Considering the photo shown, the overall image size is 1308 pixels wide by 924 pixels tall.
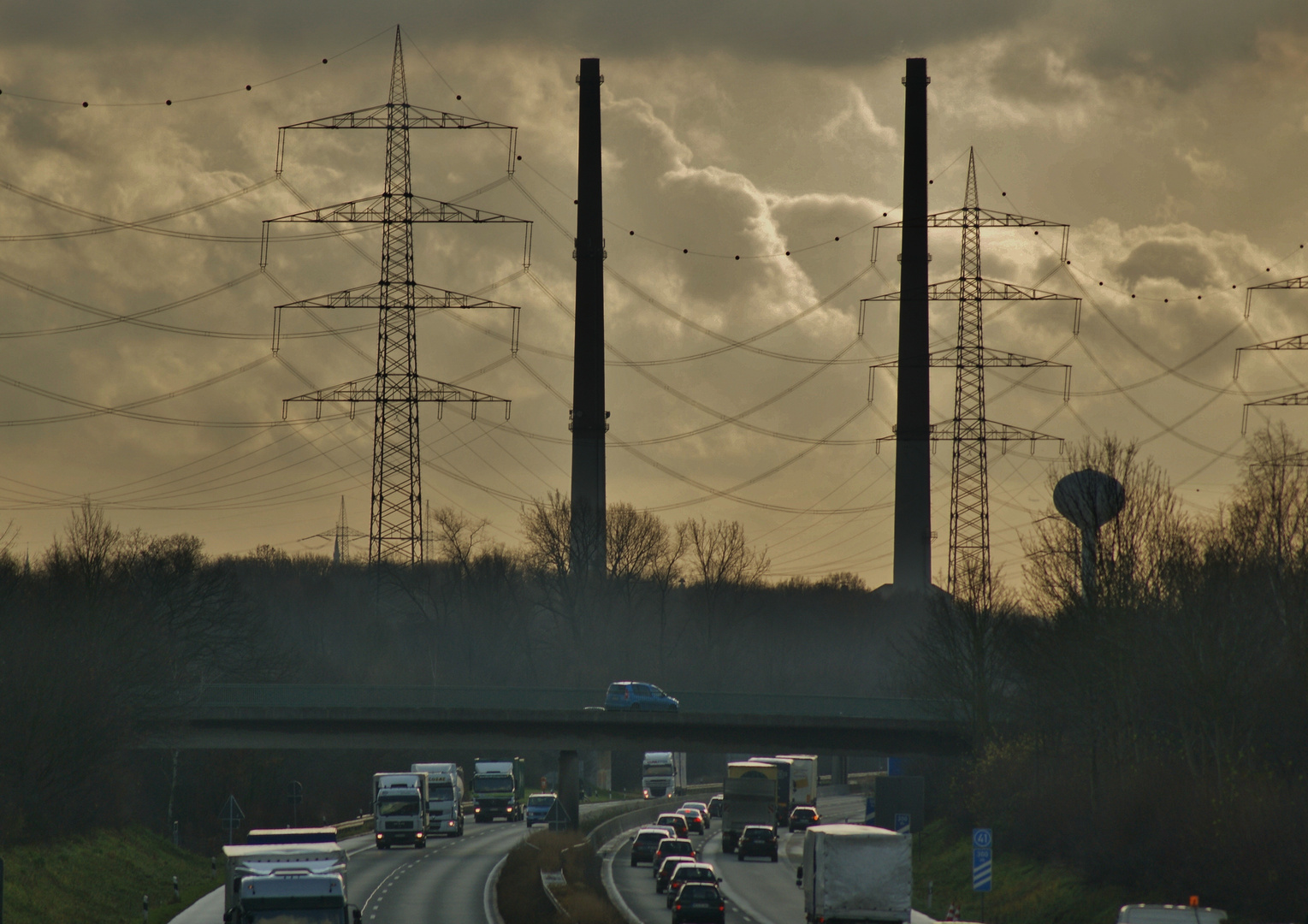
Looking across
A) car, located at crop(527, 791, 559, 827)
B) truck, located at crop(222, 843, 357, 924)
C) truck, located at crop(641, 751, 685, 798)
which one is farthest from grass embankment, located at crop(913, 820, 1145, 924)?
truck, located at crop(641, 751, 685, 798)

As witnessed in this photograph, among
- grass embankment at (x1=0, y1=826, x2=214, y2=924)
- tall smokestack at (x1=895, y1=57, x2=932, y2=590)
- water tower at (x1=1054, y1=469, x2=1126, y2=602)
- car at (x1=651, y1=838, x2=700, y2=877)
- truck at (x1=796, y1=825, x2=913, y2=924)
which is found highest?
tall smokestack at (x1=895, y1=57, x2=932, y2=590)

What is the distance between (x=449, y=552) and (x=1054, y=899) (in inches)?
4422

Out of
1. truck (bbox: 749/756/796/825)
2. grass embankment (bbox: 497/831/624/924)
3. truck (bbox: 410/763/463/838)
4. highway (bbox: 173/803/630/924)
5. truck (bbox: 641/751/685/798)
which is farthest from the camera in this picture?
truck (bbox: 641/751/685/798)

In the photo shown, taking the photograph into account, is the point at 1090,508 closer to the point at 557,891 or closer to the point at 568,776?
the point at 557,891

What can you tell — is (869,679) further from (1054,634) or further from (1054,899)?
(1054,899)

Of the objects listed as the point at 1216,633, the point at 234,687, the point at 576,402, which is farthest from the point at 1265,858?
the point at 576,402

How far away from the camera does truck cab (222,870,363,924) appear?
29.6 meters

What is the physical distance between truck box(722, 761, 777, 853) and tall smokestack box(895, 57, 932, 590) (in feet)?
105

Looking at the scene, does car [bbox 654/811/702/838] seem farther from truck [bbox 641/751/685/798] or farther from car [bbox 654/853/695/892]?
truck [bbox 641/751/685/798]

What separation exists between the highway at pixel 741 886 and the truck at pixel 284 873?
23718 mm

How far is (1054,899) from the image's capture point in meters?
55.1

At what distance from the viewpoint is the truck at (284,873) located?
29734 millimetres

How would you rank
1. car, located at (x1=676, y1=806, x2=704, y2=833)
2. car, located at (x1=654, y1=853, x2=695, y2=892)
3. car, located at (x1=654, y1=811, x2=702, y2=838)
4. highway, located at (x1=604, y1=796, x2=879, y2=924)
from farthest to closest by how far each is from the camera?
car, located at (x1=676, y1=806, x2=704, y2=833) < car, located at (x1=654, y1=811, x2=702, y2=838) < car, located at (x1=654, y1=853, x2=695, y2=892) < highway, located at (x1=604, y1=796, x2=879, y2=924)

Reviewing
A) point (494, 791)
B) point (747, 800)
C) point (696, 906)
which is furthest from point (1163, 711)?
point (494, 791)
